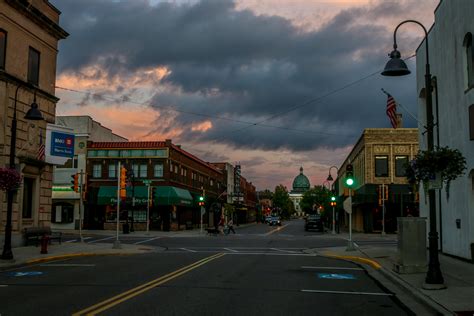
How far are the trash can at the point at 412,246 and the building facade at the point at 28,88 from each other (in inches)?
713

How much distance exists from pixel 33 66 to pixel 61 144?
4.42 metres

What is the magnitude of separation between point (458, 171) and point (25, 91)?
21.4 metres

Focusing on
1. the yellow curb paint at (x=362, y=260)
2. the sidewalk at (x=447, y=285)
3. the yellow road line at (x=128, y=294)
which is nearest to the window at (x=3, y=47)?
the yellow road line at (x=128, y=294)

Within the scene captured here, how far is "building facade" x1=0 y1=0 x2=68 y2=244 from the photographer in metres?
24.6

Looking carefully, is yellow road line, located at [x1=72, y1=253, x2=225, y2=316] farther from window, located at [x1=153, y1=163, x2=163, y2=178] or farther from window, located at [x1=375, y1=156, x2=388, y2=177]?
window, located at [x1=153, y1=163, x2=163, y2=178]

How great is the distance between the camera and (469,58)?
18016 mm

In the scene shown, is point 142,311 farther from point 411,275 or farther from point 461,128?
point 461,128

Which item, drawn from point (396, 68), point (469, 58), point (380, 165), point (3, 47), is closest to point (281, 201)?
point (380, 165)

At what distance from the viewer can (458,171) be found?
41.4ft

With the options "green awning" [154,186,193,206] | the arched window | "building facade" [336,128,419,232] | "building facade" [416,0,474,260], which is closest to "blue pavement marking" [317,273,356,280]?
"building facade" [416,0,474,260]

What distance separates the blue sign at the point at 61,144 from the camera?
28.1m

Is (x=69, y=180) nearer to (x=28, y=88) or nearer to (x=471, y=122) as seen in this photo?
(x=28, y=88)

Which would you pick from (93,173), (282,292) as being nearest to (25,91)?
(282,292)

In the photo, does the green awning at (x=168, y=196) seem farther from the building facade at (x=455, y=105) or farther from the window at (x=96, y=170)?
the building facade at (x=455, y=105)
